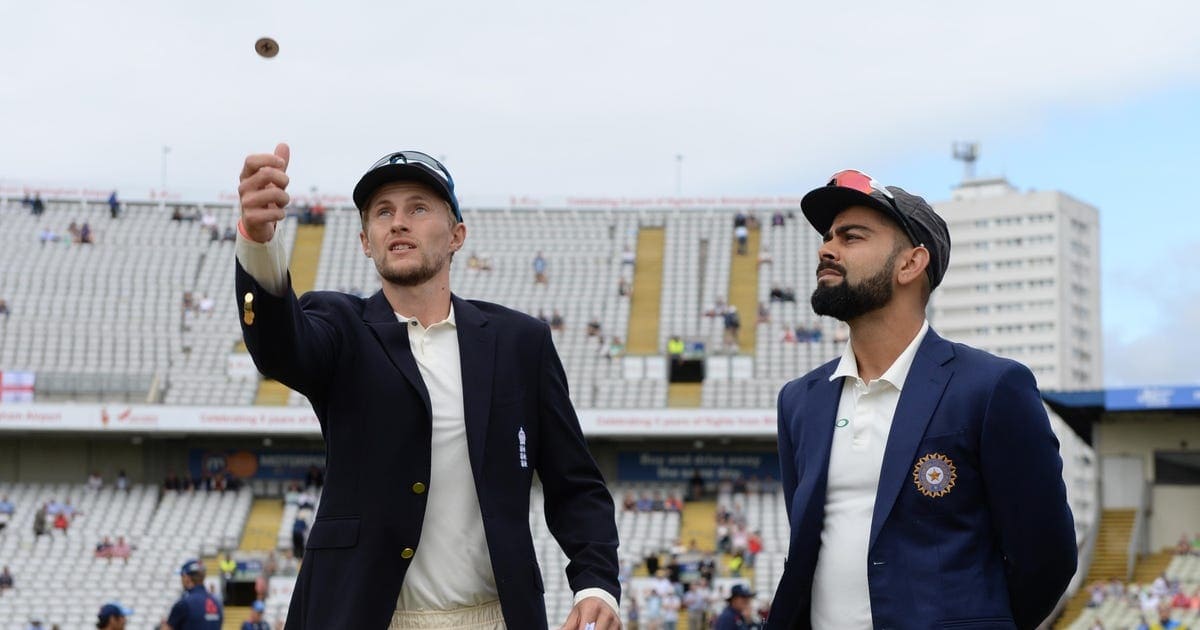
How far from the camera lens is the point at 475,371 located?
451 cm

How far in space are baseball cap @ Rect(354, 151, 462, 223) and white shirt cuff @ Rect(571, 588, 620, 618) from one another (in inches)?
46.1

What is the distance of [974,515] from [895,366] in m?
0.49

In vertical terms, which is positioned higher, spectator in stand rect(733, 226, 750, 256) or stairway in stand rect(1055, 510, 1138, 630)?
spectator in stand rect(733, 226, 750, 256)

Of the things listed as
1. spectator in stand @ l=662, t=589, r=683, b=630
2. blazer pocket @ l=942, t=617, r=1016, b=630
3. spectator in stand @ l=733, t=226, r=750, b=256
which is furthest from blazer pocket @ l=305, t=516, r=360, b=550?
spectator in stand @ l=733, t=226, r=750, b=256

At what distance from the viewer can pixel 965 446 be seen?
4281 millimetres

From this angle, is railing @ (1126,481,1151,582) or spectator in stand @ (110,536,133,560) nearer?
railing @ (1126,481,1151,582)

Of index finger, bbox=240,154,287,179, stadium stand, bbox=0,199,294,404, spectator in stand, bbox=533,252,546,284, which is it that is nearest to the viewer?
index finger, bbox=240,154,287,179

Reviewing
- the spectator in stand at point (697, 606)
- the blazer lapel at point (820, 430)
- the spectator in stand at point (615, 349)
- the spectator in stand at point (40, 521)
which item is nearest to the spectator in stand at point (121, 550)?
the spectator in stand at point (40, 521)

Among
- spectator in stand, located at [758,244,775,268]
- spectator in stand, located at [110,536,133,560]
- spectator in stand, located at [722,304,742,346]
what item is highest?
spectator in stand, located at [758,244,775,268]

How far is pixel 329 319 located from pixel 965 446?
177 cm

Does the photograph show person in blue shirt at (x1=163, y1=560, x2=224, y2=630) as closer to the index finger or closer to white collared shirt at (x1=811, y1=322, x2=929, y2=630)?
white collared shirt at (x1=811, y1=322, x2=929, y2=630)

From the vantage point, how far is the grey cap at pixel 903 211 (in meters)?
4.55

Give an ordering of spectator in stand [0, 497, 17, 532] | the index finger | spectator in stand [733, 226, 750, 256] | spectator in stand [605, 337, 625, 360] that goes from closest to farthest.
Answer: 1. the index finger
2. spectator in stand [0, 497, 17, 532]
3. spectator in stand [605, 337, 625, 360]
4. spectator in stand [733, 226, 750, 256]

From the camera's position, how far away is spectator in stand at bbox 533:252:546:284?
150 ft
